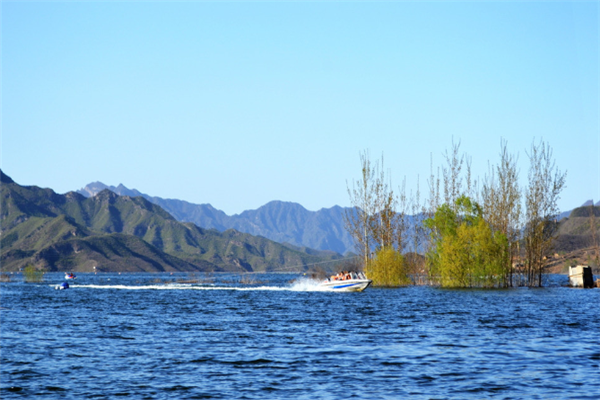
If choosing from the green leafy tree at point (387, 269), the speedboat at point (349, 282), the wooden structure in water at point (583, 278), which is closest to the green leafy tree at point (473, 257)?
the green leafy tree at point (387, 269)

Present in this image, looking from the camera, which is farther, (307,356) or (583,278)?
(583,278)

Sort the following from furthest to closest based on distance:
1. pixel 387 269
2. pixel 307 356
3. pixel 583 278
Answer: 1. pixel 583 278
2. pixel 387 269
3. pixel 307 356

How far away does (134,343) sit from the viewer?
3450cm

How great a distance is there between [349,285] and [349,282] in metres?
0.53

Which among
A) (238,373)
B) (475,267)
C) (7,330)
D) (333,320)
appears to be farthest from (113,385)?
(475,267)

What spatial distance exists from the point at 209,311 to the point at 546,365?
120 feet

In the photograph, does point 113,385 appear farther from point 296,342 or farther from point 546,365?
point 546,365

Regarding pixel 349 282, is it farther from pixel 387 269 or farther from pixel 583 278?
pixel 583 278

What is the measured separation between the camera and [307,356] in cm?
2964

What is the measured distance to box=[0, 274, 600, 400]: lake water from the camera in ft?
73.8

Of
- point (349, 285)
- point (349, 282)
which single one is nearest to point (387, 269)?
point (349, 285)

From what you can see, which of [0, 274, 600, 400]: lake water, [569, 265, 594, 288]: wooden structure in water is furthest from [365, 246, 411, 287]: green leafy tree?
[0, 274, 600, 400]: lake water

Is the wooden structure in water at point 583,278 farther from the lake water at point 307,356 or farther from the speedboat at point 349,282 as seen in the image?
the lake water at point 307,356

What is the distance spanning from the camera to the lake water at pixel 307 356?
73.8 ft
